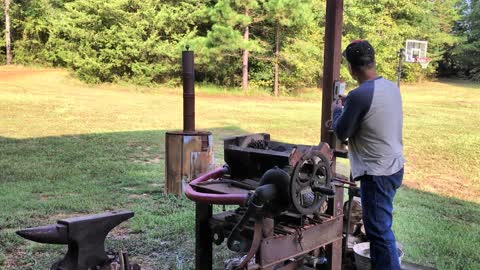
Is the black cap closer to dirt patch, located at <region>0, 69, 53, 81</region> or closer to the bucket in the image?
the bucket

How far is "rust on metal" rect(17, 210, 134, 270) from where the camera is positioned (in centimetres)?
184

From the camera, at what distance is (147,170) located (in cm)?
678

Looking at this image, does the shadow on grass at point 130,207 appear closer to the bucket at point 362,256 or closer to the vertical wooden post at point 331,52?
the bucket at point 362,256

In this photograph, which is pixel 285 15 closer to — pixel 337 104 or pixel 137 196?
pixel 137 196

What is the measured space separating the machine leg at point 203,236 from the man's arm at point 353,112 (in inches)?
31.0

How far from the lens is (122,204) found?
494 cm

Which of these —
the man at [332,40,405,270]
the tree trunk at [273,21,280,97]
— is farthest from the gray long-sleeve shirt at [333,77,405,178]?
the tree trunk at [273,21,280,97]

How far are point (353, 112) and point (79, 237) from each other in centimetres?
140

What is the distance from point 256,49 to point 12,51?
636 inches

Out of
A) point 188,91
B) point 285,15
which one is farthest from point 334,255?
point 285,15

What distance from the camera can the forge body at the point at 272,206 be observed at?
1917 millimetres

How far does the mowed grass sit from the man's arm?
142cm

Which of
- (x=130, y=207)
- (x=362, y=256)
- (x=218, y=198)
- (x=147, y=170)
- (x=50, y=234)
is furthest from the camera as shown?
(x=147, y=170)

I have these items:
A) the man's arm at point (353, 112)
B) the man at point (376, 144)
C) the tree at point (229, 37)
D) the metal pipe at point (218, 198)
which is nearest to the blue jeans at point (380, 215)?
the man at point (376, 144)
